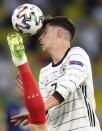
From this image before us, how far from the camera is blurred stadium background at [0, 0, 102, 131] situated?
38.2 ft

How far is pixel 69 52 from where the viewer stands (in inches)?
232

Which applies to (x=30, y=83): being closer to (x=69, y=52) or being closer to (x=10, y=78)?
(x=69, y=52)

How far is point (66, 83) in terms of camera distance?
17.9 ft

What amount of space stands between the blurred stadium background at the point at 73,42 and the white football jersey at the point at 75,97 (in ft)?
15.2

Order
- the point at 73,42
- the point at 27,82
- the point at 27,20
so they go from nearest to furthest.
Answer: the point at 27,82
the point at 27,20
the point at 73,42

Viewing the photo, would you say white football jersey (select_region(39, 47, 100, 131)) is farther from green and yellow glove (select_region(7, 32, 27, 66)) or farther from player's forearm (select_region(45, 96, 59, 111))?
green and yellow glove (select_region(7, 32, 27, 66))

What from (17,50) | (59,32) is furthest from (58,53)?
(17,50)

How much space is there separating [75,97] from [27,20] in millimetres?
825

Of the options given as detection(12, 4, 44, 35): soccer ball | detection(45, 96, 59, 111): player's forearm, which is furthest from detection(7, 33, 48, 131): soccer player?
detection(12, 4, 44, 35): soccer ball

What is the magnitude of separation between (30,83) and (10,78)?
7483 mm

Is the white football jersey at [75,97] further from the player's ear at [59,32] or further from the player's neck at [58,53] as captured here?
the player's ear at [59,32]

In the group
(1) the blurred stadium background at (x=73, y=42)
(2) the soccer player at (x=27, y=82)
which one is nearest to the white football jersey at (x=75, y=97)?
(2) the soccer player at (x=27, y=82)

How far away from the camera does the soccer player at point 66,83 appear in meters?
5.50

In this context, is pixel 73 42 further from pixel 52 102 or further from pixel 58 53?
pixel 52 102
